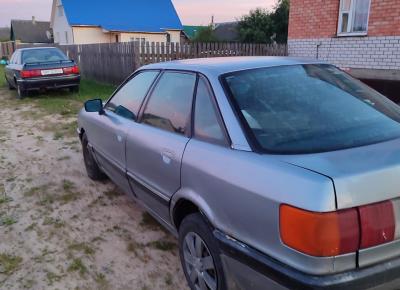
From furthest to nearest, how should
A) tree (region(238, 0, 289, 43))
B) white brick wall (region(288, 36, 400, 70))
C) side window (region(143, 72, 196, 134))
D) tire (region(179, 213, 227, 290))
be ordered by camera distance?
tree (region(238, 0, 289, 43)), white brick wall (region(288, 36, 400, 70)), side window (region(143, 72, 196, 134)), tire (region(179, 213, 227, 290))

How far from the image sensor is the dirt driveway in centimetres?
300

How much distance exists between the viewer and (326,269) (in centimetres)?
169

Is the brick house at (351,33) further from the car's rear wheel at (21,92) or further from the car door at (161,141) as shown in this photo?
the car's rear wheel at (21,92)

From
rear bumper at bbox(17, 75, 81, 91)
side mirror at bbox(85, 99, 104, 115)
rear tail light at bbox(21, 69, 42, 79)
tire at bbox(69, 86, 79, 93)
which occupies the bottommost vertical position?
tire at bbox(69, 86, 79, 93)

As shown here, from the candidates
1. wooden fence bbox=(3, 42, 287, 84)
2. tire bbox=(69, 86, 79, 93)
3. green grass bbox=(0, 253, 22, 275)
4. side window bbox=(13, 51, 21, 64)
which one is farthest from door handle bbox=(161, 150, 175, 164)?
side window bbox=(13, 51, 21, 64)

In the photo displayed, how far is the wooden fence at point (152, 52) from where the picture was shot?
11297 mm

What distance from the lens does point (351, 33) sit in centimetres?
986

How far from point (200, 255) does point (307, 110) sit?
1.15m

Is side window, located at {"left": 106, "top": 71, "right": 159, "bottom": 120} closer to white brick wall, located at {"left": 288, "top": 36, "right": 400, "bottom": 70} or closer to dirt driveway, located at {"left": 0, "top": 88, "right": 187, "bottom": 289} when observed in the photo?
dirt driveway, located at {"left": 0, "top": 88, "right": 187, "bottom": 289}

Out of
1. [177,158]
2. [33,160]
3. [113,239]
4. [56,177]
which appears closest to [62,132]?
[33,160]

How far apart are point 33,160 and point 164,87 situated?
3.78 m

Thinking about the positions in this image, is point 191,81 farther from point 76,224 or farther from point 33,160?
point 33,160

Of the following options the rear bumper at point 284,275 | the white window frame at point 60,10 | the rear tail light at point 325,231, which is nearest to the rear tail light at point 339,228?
the rear tail light at point 325,231

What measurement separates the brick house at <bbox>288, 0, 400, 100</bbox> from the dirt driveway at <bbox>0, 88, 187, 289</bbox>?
595cm
